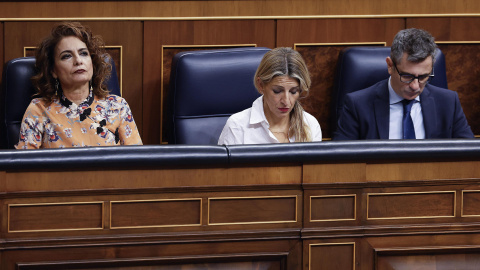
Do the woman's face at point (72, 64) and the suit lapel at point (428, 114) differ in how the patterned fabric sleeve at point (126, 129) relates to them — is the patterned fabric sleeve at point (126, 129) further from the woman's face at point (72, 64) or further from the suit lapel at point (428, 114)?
the suit lapel at point (428, 114)

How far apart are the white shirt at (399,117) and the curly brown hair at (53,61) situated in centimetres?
65

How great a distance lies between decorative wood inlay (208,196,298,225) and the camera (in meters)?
1.10

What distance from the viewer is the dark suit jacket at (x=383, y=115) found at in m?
1.64

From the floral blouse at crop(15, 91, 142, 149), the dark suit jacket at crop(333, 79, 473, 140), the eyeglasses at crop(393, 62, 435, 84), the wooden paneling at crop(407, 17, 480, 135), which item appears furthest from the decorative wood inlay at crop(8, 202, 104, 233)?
the wooden paneling at crop(407, 17, 480, 135)

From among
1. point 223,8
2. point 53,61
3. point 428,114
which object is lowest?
point 428,114

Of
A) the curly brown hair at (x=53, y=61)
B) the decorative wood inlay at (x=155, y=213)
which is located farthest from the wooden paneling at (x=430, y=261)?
the curly brown hair at (x=53, y=61)

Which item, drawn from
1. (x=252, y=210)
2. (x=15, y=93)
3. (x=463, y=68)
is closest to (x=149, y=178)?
(x=252, y=210)

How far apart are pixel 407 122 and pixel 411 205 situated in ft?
1.71

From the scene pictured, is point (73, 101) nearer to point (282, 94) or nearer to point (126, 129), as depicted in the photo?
point (126, 129)

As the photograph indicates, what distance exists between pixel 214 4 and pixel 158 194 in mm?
968

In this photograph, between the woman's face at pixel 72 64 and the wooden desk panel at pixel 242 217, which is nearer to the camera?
the wooden desk panel at pixel 242 217

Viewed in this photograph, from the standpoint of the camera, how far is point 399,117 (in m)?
1.66

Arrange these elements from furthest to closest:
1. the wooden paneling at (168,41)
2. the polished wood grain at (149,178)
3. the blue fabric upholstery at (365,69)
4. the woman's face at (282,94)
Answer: the wooden paneling at (168,41), the blue fabric upholstery at (365,69), the woman's face at (282,94), the polished wood grain at (149,178)

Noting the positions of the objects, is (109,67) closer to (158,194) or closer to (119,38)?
(119,38)
